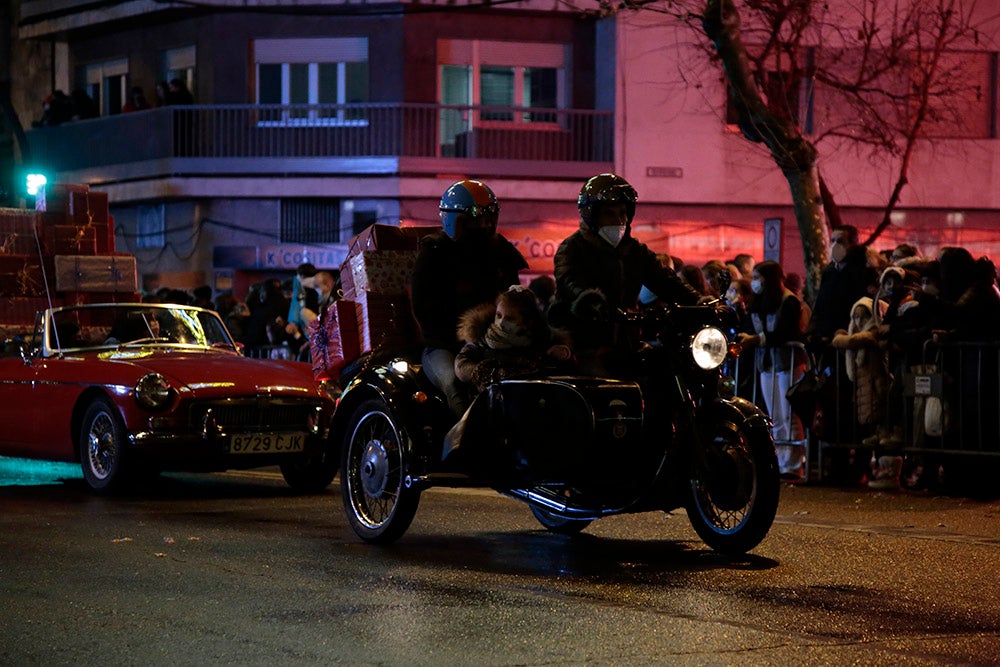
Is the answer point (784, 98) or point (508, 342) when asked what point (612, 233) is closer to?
point (508, 342)

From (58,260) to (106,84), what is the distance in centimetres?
1739

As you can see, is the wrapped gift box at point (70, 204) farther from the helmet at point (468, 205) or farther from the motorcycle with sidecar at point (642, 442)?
the motorcycle with sidecar at point (642, 442)

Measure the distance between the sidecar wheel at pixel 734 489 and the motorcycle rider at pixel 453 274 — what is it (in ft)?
4.64

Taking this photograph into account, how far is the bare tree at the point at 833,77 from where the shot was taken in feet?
65.2

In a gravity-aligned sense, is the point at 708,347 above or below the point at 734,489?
above

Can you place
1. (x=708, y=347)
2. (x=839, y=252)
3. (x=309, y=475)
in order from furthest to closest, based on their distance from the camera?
1. (x=839, y=252)
2. (x=309, y=475)
3. (x=708, y=347)

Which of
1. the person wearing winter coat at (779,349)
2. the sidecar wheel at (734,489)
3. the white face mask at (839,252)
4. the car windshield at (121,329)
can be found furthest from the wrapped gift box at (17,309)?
the sidecar wheel at (734,489)

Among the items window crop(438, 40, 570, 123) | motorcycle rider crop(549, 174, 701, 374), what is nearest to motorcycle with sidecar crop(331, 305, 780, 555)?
motorcycle rider crop(549, 174, 701, 374)

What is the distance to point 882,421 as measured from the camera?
12688 millimetres

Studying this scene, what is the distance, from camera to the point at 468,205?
8.97m

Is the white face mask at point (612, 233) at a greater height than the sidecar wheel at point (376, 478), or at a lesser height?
greater

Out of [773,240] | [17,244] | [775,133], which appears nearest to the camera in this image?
[17,244]

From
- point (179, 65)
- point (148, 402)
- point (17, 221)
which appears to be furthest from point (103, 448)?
point (179, 65)

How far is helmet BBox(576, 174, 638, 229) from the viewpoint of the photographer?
8547 mm
